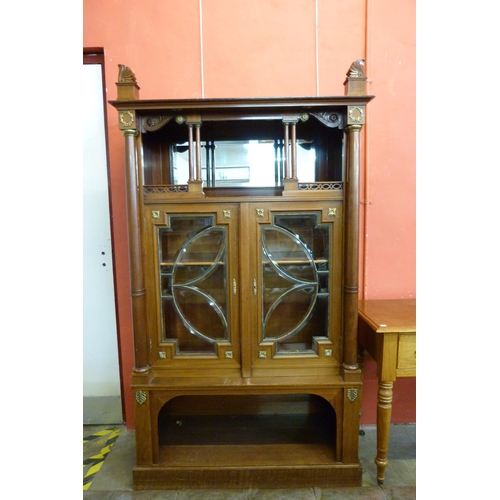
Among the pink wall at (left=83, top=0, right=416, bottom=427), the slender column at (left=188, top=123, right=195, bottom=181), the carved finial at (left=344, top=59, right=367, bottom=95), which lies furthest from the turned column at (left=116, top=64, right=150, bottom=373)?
the carved finial at (left=344, top=59, right=367, bottom=95)

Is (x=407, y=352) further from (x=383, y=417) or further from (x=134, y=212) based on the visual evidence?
(x=134, y=212)

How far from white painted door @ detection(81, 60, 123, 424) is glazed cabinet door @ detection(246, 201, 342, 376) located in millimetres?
1001

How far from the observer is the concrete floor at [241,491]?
134 centimetres

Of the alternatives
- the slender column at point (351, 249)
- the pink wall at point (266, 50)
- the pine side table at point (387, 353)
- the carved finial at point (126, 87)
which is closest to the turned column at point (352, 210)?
the slender column at point (351, 249)

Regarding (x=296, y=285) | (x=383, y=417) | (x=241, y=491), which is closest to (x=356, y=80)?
(x=296, y=285)

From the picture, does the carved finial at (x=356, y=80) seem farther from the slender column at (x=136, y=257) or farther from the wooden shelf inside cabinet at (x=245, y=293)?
the slender column at (x=136, y=257)

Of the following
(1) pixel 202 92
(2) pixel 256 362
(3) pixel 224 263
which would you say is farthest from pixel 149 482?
(1) pixel 202 92

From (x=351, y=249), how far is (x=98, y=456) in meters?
1.76

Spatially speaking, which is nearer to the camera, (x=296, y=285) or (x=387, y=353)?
(x=387, y=353)

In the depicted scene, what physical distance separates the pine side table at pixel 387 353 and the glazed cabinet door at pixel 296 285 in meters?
0.16

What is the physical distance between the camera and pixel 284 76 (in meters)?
1.65

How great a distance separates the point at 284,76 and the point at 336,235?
0.99 metres

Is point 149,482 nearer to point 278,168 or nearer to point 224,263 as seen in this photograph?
point 224,263

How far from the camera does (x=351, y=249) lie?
132cm
